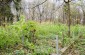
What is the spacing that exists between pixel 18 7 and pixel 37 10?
111ft

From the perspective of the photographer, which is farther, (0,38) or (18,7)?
(18,7)

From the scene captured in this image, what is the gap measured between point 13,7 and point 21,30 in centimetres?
295

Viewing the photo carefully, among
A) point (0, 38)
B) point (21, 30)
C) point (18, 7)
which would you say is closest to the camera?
point (0, 38)

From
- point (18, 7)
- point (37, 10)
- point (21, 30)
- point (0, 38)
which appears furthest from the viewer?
point (37, 10)

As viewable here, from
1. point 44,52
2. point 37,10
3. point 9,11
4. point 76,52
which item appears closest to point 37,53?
point 44,52

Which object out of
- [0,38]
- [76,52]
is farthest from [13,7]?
[76,52]

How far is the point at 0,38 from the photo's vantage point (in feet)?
28.7

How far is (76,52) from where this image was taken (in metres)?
10.5

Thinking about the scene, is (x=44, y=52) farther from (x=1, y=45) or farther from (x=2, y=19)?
→ (x=2, y=19)

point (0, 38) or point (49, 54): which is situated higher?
point (0, 38)

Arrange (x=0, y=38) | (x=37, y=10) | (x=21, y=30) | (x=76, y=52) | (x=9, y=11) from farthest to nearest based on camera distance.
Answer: (x=37, y=10)
(x=9, y=11)
(x=76, y=52)
(x=21, y=30)
(x=0, y=38)

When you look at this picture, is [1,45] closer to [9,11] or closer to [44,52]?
[44,52]

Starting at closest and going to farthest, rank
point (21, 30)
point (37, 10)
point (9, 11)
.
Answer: point (21, 30) < point (9, 11) < point (37, 10)

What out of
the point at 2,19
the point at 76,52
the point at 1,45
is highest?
the point at 2,19
